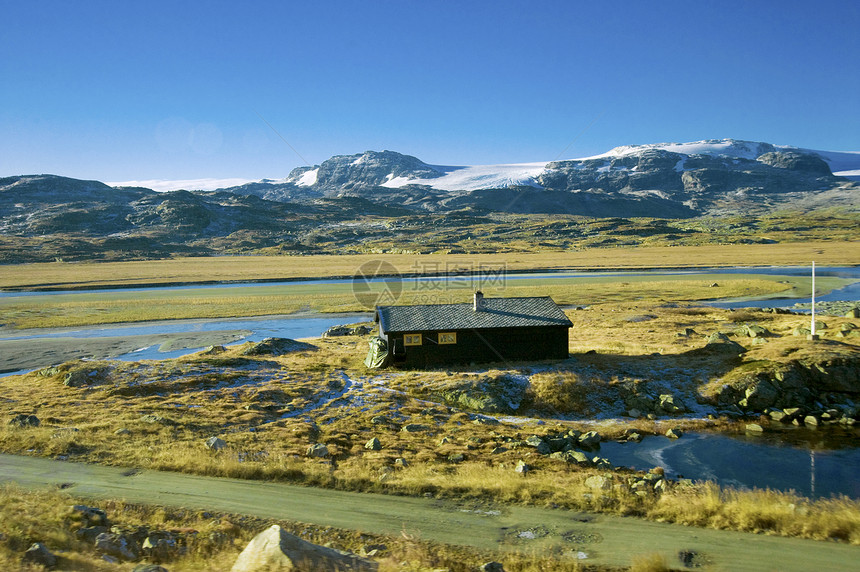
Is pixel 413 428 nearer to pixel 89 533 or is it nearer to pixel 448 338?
pixel 448 338

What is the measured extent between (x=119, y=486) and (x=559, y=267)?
4032 inches

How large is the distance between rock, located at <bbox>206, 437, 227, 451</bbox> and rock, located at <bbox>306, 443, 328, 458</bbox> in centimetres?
341

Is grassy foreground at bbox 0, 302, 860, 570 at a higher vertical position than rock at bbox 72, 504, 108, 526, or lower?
lower

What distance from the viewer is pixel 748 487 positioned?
18625 millimetres

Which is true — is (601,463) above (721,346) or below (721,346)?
below

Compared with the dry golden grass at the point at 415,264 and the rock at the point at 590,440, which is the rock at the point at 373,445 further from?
the dry golden grass at the point at 415,264

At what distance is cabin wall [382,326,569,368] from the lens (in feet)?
107

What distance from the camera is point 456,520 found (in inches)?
584

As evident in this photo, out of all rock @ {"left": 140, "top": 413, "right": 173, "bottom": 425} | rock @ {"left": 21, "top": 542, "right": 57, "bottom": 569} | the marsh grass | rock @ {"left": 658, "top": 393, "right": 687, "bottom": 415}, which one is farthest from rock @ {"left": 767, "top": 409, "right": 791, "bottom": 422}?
the marsh grass

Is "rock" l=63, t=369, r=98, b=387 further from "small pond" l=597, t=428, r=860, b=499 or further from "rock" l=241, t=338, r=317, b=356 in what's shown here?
"small pond" l=597, t=428, r=860, b=499

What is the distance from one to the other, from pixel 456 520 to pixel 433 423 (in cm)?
986

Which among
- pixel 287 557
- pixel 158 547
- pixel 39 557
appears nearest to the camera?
pixel 287 557

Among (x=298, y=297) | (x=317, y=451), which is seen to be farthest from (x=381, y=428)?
(x=298, y=297)

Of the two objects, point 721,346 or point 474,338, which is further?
point 721,346
